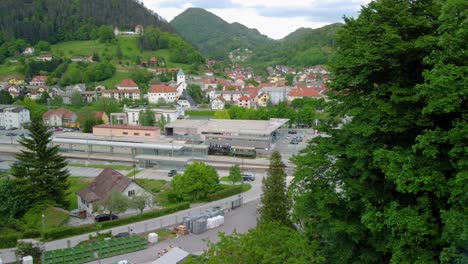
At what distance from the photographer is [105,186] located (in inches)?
778

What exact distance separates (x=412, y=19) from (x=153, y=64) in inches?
3049

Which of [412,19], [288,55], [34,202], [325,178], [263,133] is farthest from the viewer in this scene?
[288,55]

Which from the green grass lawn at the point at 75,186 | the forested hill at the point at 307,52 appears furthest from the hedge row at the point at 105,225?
the forested hill at the point at 307,52

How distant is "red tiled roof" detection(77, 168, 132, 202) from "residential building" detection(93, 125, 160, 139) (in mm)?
12554

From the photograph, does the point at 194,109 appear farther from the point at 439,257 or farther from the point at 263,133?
the point at 439,257

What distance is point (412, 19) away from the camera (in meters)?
6.44

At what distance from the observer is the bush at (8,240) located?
15.4 metres

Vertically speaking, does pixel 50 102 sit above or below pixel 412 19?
below

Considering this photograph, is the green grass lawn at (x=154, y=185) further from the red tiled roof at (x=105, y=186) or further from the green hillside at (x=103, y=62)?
the green hillside at (x=103, y=62)

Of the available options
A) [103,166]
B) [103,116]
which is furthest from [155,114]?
[103,166]

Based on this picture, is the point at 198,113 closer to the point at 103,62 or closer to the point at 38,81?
the point at 103,62

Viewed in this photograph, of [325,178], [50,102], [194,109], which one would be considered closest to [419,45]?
[325,178]

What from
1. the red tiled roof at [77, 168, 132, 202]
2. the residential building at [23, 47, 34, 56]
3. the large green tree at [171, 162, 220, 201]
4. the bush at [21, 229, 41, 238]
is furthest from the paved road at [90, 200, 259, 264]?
the residential building at [23, 47, 34, 56]

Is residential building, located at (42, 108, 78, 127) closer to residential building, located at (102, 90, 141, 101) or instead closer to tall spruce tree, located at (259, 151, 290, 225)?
residential building, located at (102, 90, 141, 101)
